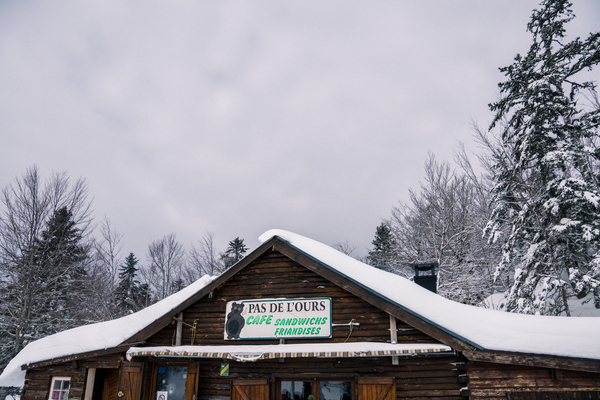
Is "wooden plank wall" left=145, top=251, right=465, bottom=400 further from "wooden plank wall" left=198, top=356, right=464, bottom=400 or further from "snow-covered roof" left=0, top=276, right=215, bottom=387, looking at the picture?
"snow-covered roof" left=0, top=276, right=215, bottom=387

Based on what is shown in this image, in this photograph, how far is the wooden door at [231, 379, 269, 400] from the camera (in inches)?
329

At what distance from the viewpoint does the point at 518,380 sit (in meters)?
7.04

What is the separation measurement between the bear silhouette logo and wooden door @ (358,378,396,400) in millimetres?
3122

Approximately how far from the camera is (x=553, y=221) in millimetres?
13398

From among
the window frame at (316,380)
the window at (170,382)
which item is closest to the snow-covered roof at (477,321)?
the window frame at (316,380)

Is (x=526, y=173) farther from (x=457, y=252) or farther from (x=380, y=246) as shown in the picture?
(x=380, y=246)

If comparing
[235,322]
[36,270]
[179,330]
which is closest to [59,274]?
[36,270]

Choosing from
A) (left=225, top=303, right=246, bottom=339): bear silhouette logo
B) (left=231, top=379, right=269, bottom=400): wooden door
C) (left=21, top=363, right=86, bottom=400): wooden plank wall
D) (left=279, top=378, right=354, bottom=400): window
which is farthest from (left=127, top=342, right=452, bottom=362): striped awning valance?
(left=21, top=363, right=86, bottom=400): wooden plank wall

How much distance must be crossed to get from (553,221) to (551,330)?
26.1 ft

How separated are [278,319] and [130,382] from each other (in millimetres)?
4203

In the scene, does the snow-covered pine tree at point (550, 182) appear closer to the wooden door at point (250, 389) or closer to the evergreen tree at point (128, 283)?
the wooden door at point (250, 389)

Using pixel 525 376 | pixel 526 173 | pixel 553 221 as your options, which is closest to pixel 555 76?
pixel 526 173

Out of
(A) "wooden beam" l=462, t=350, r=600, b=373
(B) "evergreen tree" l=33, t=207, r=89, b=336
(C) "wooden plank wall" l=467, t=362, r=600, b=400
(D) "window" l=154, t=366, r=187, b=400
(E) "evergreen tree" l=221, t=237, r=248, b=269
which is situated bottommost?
(D) "window" l=154, t=366, r=187, b=400

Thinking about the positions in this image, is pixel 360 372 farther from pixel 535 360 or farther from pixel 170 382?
pixel 170 382
